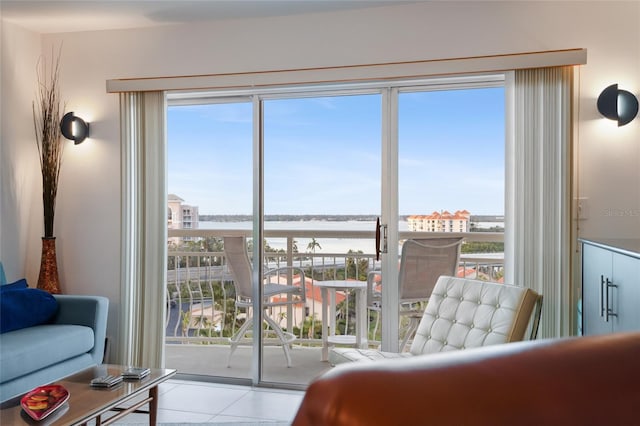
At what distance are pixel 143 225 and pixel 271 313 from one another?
3.67ft

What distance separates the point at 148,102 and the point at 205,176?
67cm

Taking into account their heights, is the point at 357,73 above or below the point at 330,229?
above

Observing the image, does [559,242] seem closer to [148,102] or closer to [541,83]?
[541,83]

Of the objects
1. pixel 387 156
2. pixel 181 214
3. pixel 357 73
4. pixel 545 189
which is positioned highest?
pixel 357 73

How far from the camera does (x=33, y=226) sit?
13.7 feet

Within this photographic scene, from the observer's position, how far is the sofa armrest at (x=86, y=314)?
140 inches

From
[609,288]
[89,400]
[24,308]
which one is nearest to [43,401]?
[89,400]

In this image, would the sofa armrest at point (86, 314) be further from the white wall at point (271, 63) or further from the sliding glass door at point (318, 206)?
the sliding glass door at point (318, 206)

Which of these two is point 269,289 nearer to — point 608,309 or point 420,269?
point 420,269

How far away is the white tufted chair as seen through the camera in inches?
102

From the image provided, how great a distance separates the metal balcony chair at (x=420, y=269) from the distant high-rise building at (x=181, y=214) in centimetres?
162

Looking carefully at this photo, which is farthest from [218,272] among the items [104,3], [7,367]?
[104,3]

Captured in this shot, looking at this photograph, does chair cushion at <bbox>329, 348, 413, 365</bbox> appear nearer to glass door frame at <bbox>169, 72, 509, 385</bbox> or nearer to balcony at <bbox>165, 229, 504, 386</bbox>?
glass door frame at <bbox>169, 72, 509, 385</bbox>

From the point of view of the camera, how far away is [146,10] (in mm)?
3688
